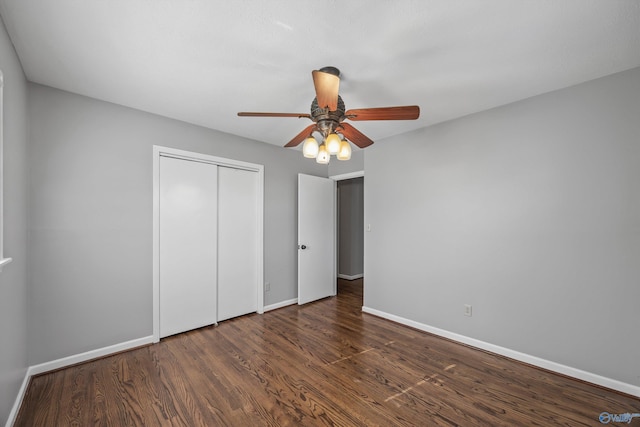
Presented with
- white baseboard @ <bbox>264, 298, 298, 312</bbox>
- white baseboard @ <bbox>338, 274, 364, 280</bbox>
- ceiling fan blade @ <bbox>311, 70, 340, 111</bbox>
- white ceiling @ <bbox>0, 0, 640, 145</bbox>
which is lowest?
white baseboard @ <bbox>338, 274, 364, 280</bbox>

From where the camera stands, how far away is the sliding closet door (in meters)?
3.46

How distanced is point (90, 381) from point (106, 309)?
608 mm

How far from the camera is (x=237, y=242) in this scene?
11.8ft

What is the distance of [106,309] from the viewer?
2.57 metres

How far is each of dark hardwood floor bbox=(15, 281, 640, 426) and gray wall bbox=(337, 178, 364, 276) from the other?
301cm

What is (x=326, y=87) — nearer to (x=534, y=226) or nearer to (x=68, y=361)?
(x=534, y=226)

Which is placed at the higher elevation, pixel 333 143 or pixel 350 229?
pixel 333 143

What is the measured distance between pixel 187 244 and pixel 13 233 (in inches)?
56.3

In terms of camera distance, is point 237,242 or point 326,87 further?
point 237,242

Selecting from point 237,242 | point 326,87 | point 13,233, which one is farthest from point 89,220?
point 326,87

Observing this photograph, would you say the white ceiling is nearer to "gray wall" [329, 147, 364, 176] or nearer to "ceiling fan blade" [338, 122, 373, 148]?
"ceiling fan blade" [338, 122, 373, 148]

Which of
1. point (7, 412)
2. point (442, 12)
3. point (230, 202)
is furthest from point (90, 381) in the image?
point (442, 12)

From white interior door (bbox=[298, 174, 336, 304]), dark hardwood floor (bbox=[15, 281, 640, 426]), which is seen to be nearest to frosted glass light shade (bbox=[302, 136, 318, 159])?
dark hardwood floor (bbox=[15, 281, 640, 426])

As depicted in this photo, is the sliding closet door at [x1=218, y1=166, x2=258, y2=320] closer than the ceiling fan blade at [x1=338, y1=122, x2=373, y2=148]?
No
